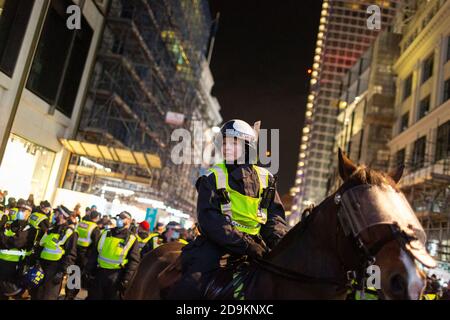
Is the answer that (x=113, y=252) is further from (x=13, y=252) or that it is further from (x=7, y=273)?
(x=7, y=273)

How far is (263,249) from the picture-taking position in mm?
3504

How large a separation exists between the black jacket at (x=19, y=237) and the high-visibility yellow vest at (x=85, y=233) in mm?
1576

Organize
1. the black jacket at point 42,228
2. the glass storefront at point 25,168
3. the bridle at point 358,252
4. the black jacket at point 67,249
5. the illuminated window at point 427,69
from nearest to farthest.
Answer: the bridle at point 358,252 → the black jacket at point 67,249 → the black jacket at point 42,228 → the glass storefront at point 25,168 → the illuminated window at point 427,69

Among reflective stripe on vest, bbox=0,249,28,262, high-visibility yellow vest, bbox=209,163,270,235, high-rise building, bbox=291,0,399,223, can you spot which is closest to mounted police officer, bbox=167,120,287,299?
high-visibility yellow vest, bbox=209,163,270,235

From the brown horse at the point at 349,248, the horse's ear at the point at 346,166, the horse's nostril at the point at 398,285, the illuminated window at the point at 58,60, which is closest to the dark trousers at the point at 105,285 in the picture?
the brown horse at the point at 349,248

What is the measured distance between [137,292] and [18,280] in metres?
7.13

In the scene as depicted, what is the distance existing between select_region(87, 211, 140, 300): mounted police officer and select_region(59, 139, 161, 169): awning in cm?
1113

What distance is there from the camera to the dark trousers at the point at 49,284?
9.89 meters

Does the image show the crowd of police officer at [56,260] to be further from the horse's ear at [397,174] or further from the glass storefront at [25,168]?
the glass storefront at [25,168]

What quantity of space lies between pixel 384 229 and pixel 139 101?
1315 inches

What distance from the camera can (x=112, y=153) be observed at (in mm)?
22062

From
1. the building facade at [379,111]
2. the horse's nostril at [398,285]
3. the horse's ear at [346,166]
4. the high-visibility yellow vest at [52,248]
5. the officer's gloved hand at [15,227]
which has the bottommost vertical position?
the high-visibility yellow vest at [52,248]
